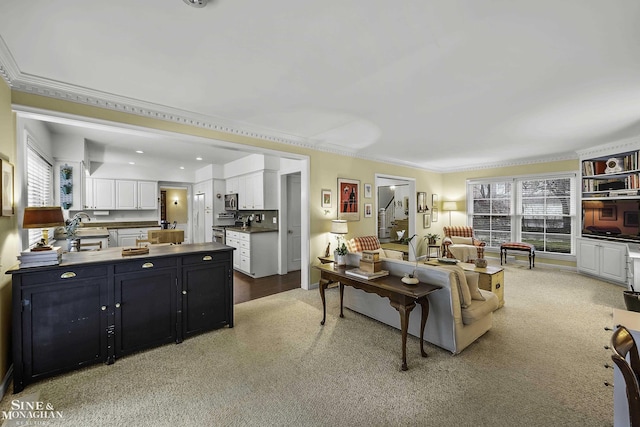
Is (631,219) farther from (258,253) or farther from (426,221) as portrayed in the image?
(258,253)

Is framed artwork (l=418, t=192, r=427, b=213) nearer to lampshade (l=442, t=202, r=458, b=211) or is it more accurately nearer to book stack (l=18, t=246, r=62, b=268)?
lampshade (l=442, t=202, r=458, b=211)

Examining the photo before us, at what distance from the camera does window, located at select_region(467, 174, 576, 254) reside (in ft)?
20.6

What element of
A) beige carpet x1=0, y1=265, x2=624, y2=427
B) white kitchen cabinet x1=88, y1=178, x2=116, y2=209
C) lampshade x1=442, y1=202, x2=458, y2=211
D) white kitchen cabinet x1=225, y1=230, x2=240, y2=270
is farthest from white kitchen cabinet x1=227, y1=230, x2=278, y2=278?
lampshade x1=442, y1=202, x2=458, y2=211

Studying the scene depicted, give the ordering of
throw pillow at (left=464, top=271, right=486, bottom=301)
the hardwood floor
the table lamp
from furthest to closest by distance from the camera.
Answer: the hardwood floor, throw pillow at (left=464, top=271, right=486, bottom=301), the table lamp

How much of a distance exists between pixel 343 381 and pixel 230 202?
19.3 feet

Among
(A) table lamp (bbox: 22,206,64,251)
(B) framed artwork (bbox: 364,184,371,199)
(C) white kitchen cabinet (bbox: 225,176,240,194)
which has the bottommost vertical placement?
(A) table lamp (bbox: 22,206,64,251)

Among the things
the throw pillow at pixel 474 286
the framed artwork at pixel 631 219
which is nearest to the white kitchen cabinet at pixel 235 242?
the throw pillow at pixel 474 286

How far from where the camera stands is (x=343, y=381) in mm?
2232

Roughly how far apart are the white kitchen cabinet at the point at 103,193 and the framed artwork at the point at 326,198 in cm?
566

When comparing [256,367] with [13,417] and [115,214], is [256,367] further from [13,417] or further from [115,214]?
[115,214]

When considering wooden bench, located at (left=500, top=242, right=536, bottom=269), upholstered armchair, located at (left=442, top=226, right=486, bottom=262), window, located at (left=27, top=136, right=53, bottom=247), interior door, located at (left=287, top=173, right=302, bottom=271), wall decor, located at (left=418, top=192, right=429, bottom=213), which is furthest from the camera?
wall decor, located at (left=418, top=192, right=429, bottom=213)

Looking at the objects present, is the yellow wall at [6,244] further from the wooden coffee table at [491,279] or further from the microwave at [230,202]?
the microwave at [230,202]

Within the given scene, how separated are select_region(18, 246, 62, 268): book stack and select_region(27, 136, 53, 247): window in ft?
4.35

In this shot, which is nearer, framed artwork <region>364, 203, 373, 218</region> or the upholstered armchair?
the upholstered armchair
